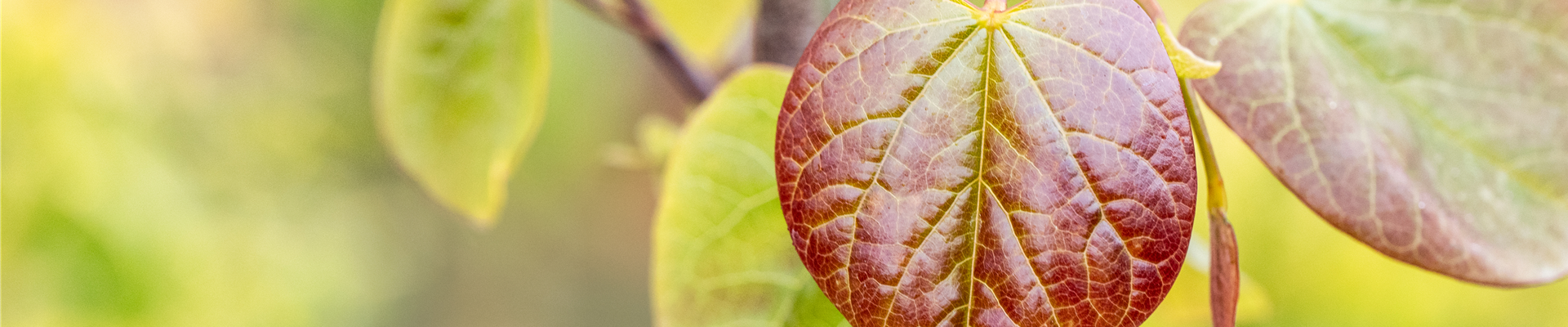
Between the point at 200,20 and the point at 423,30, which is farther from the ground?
the point at 423,30

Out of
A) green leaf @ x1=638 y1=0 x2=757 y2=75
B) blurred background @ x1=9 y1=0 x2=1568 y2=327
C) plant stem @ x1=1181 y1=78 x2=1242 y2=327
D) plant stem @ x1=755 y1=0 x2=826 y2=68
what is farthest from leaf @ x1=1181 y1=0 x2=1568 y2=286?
blurred background @ x1=9 y1=0 x2=1568 y2=327

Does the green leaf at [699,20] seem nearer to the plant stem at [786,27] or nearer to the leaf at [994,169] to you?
the plant stem at [786,27]

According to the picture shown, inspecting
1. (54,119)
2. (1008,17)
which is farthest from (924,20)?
(54,119)

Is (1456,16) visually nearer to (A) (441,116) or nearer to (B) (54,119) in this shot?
(A) (441,116)

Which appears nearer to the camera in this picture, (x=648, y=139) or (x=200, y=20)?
(x=648, y=139)

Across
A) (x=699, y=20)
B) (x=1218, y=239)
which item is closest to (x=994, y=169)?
(x=1218, y=239)

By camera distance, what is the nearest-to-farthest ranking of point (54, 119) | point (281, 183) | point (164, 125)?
point (54, 119) < point (164, 125) < point (281, 183)

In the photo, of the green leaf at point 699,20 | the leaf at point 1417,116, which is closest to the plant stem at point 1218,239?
the leaf at point 1417,116

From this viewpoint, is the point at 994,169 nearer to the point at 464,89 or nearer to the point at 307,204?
the point at 464,89
